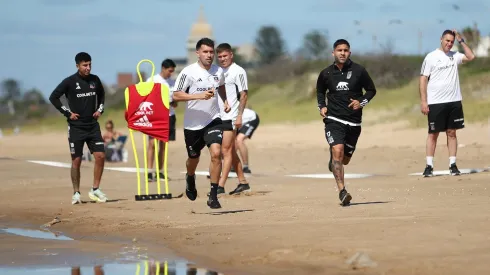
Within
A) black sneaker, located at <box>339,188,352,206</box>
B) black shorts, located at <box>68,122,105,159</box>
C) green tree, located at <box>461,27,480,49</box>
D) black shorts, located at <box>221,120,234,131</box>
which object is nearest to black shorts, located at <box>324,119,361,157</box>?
black sneaker, located at <box>339,188,352,206</box>

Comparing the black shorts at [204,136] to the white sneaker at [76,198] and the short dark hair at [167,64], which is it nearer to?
the white sneaker at [76,198]

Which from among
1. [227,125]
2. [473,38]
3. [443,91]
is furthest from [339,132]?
[473,38]

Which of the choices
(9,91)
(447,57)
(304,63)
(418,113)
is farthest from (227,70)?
(9,91)

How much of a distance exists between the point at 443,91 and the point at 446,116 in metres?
0.37

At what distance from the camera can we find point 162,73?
18656 millimetres

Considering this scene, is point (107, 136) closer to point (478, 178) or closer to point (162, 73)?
point (162, 73)

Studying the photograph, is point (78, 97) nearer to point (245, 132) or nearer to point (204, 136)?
point (204, 136)

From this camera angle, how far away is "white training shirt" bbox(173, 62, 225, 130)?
1282 cm

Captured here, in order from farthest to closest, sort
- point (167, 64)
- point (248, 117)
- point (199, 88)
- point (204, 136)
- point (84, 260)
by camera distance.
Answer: point (248, 117), point (167, 64), point (204, 136), point (199, 88), point (84, 260)

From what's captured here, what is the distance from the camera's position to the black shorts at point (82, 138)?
49.1 ft

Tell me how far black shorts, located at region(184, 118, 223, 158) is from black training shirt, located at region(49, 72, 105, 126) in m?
2.28

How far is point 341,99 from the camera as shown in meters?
12.9

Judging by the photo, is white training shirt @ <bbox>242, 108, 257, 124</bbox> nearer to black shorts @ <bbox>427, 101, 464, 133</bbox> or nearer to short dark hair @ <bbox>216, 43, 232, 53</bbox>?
black shorts @ <bbox>427, 101, 464, 133</bbox>

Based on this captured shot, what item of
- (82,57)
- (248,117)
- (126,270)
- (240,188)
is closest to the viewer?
(126,270)
